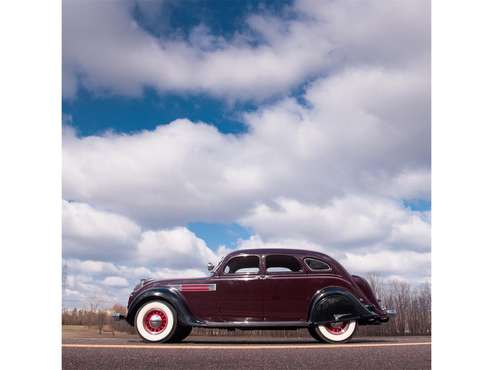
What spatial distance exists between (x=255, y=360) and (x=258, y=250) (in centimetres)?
312

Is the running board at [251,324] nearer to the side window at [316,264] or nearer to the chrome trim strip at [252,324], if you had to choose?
the chrome trim strip at [252,324]

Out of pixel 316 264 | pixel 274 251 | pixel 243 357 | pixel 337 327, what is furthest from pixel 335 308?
pixel 243 357

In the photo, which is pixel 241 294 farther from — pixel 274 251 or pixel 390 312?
pixel 390 312

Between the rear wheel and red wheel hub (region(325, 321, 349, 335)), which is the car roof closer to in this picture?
red wheel hub (region(325, 321, 349, 335))

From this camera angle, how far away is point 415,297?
955 centimetres

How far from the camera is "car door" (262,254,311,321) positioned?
8.16 m

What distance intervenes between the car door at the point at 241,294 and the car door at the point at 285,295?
12cm

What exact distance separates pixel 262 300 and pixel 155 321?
165 centimetres

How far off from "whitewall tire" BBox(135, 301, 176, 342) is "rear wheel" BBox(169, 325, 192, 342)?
0.13 metres

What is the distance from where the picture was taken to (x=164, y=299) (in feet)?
27.9

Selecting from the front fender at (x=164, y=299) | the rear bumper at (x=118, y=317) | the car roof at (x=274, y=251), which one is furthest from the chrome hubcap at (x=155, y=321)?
the car roof at (x=274, y=251)

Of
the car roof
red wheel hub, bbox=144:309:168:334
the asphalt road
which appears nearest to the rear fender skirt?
the car roof

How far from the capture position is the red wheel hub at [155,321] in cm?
833
